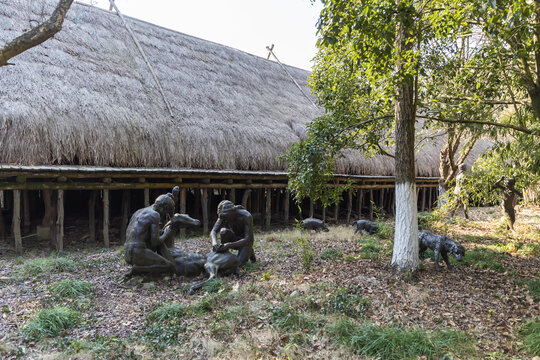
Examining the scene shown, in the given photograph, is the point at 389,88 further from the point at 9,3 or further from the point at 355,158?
the point at 9,3

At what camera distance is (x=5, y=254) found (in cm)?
843

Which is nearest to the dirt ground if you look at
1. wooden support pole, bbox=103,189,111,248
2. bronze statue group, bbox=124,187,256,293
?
bronze statue group, bbox=124,187,256,293

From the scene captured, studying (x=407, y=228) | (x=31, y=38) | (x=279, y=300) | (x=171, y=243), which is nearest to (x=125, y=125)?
(x=171, y=243)

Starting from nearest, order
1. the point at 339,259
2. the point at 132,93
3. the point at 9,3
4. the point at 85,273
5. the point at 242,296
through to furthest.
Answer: the point at 242,296
the point at 85,273
the point at 339,259
the point at 132,93
the point at 9,3

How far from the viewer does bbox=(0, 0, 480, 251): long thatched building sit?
8.66 metres

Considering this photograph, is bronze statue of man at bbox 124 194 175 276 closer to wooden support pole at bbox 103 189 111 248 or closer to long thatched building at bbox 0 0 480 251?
long thatched building at bbox 0 0 480 251

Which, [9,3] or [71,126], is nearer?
[71,126]

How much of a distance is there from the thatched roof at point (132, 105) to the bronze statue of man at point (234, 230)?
445 centimetres

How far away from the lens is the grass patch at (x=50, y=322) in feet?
13.7

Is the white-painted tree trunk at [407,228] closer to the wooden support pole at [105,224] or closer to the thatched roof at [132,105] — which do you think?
the thatched roof at [132,105]

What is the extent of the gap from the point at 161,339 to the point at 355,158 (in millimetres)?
11762

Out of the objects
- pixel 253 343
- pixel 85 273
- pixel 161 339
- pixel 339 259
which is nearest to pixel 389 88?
pixel 339 259

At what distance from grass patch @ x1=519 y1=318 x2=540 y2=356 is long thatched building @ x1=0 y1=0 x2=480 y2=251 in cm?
834

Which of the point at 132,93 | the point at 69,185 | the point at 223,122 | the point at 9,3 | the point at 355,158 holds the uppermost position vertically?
the point at 9,3
